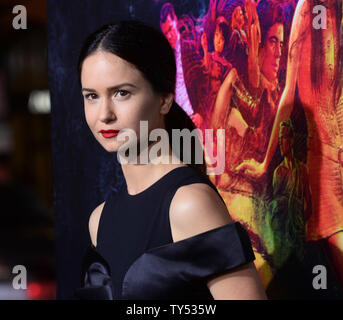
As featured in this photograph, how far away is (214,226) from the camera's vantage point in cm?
157

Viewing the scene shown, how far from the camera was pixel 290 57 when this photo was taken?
1729 mm

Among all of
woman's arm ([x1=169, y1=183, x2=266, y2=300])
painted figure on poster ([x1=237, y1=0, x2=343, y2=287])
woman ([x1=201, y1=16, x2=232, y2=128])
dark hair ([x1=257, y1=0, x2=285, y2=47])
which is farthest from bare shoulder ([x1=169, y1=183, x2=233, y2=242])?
dark hair ([x1=257, y1=0, x2=285, y2=47])

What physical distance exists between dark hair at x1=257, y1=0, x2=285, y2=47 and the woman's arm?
53 centimetres

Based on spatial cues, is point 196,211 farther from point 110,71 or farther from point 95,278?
point 95,278

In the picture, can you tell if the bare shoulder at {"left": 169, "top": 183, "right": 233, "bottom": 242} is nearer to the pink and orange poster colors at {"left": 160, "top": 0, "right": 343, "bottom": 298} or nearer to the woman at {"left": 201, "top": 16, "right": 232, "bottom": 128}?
the pink and orange poster colors at {"left": 160, "top": 0, "right": 343, "bottom": 298}

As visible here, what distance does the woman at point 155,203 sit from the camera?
1565 mm

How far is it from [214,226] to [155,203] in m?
0.20

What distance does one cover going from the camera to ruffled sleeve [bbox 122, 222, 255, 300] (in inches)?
61.5

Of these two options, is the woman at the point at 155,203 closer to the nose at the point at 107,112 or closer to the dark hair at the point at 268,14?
the nose at the point at 107,112

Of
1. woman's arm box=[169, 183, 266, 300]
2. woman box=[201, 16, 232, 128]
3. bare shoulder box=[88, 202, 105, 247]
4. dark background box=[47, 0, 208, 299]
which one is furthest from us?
dark background box=[47, 0, 208, 299]

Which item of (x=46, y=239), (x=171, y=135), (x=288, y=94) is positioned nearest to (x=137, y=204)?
(x=171, y=135)

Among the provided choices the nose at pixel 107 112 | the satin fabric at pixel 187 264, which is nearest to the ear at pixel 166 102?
the nose at pixel 107 112

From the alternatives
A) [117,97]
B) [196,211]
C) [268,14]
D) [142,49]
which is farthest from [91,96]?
[268,14]
